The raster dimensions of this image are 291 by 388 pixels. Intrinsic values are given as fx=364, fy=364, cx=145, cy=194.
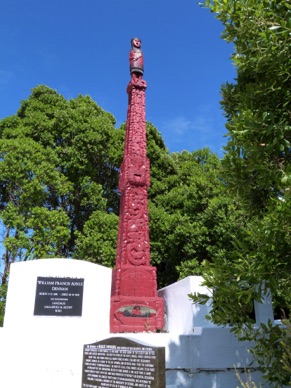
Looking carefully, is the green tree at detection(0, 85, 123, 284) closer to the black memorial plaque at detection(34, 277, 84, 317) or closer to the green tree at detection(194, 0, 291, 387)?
the black memorial plaque at detection(34, 277, 84, 317)

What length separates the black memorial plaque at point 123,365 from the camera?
4.04 metres

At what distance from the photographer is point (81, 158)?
17.0 metres

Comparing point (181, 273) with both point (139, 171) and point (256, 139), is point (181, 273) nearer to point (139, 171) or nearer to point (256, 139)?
point (139, 171)

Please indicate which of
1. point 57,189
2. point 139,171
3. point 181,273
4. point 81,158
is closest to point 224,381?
point 139,171

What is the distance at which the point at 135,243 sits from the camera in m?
10.6

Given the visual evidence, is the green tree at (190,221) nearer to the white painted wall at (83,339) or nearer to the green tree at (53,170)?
the green tree at (53,170)

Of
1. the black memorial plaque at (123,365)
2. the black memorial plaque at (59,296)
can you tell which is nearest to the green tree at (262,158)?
the black memorial plaque at (123,365)

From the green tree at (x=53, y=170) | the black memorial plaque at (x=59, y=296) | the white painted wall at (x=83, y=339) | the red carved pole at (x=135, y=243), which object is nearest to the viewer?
the white painted wall at (x=83, y=339)

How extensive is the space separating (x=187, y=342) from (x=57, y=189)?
1066 cm

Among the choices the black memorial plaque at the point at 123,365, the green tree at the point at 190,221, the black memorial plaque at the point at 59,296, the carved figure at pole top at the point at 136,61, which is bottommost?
the black memorial plaque at the point at 123,365

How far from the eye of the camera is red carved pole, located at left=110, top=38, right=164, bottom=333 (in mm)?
9336

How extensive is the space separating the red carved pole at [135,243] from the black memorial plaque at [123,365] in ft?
12.6

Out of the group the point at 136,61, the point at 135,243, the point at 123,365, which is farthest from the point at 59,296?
the point at 136,61

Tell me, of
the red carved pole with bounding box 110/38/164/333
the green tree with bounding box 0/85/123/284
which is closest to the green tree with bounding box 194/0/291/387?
the red carved pole with bounding box 110/38/164/333
